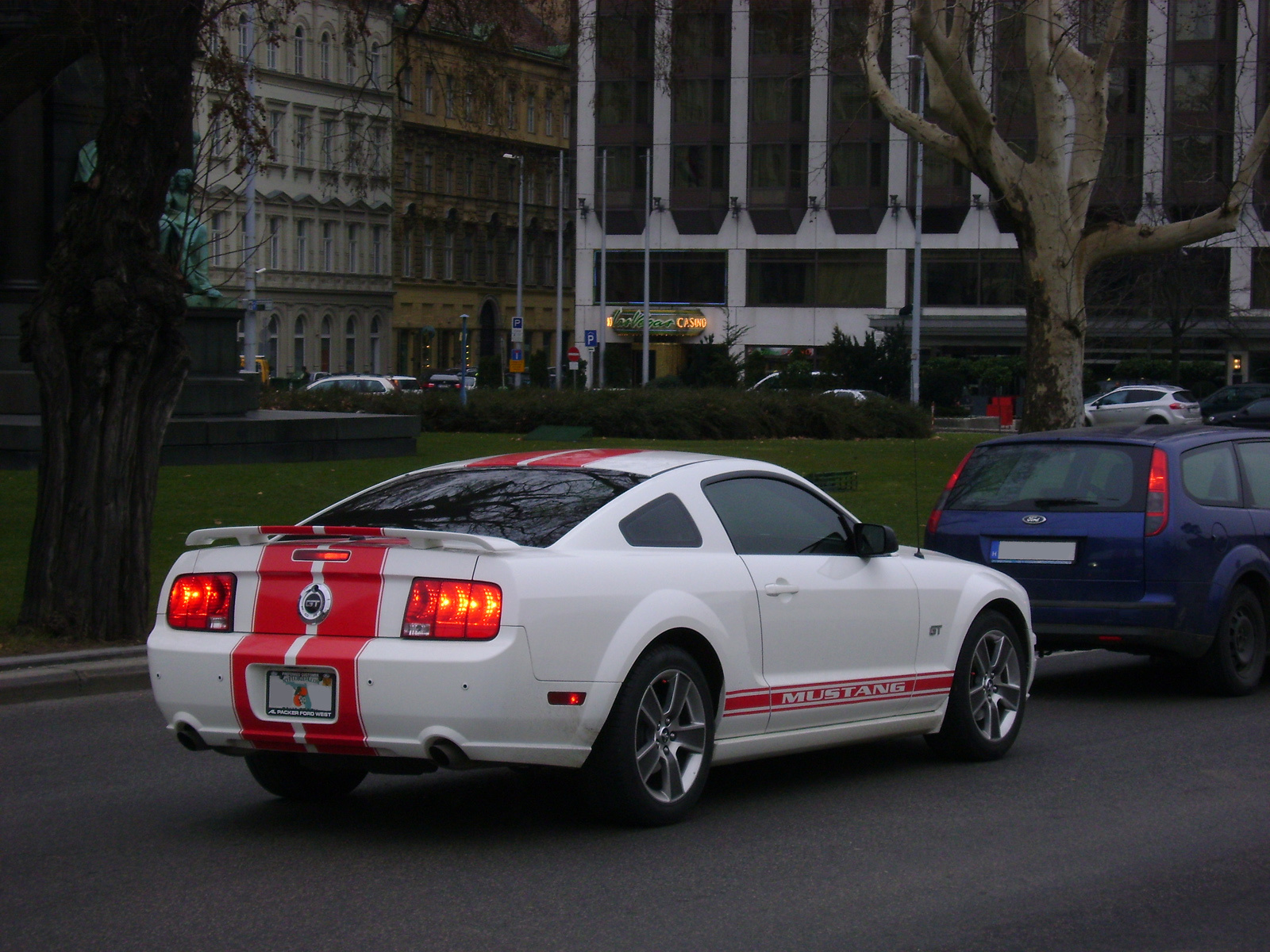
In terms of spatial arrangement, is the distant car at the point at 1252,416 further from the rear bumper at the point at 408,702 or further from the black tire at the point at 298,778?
the rear bumper at the point at 408,702

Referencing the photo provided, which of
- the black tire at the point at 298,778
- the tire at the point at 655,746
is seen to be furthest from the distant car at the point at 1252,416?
the black tire at the point at 298,778

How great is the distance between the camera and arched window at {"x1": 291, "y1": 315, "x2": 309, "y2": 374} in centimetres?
7475

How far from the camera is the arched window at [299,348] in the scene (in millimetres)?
74750

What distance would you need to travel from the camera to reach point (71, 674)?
9.57 m

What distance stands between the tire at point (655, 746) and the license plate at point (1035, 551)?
3.99 m

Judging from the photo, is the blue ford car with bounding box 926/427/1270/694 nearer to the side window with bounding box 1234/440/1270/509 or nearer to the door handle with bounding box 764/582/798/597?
the side window with bounding box 1234/440/1270/509

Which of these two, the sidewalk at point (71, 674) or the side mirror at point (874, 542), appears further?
the sidewalk at point (71, 674)

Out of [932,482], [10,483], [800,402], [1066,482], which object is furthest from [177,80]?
[800,402]

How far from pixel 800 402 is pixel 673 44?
20.4 meters

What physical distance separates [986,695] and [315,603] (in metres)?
3.53

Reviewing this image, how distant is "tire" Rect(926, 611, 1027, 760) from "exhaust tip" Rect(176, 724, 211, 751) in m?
3.40

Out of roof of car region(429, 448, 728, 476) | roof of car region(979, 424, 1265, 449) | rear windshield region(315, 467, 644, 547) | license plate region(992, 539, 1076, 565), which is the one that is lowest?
license plate region(992, 539, 1076, 565)

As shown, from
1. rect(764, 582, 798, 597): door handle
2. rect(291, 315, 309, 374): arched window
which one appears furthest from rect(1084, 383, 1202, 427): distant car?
rect(291, 315, 309, 374): arched window

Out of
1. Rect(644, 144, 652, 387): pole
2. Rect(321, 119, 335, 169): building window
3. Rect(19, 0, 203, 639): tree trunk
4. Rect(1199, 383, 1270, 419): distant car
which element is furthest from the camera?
Rect(644, 144, 652, 387): pole
